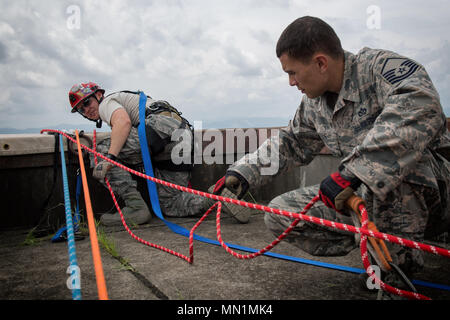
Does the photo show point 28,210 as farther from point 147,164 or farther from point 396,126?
point 396,126

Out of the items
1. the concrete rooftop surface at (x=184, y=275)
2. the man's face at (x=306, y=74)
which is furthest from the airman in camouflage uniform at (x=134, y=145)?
the man's face at (x=306, y=74)

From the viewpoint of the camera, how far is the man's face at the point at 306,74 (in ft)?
5.38

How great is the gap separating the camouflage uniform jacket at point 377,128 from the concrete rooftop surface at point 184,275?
0.52 metres

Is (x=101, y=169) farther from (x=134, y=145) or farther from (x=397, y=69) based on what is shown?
(x=397, y=69)

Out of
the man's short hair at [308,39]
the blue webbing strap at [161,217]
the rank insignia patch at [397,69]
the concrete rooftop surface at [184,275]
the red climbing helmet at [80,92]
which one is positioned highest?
the red climbing helmet at [80,92]

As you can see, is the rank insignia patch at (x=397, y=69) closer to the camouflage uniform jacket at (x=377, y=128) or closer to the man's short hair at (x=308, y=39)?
the camouflage uniform jacket at (x=377, y=128)

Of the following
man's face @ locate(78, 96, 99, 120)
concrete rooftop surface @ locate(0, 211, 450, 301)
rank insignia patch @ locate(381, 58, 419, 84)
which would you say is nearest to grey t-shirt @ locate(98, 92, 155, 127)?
man's face @ locate(78, 96, 99, 120)

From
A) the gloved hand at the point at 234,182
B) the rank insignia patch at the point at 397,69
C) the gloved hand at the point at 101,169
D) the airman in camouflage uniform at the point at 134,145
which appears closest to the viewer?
the rank insignia patch at the point at 397,69

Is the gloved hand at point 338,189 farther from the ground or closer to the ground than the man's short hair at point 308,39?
closer to the ground

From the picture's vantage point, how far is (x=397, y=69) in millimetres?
1492

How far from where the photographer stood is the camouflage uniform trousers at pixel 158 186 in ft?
11.3

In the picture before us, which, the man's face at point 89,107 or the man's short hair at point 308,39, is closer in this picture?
the man's short hair at point 308,39

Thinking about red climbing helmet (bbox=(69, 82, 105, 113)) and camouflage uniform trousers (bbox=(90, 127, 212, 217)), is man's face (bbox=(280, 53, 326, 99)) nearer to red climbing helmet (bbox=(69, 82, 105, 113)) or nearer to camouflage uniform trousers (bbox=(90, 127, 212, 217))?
camouflage uniform trousers (bbox=(90, 127, 212, 217))

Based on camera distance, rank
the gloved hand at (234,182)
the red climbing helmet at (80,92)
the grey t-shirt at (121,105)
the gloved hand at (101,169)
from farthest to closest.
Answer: the red climbing helmet at (80,92), the grey t-shirt at (121,105), the gloved hand at (101,169), the gloved hand at (234,182)
